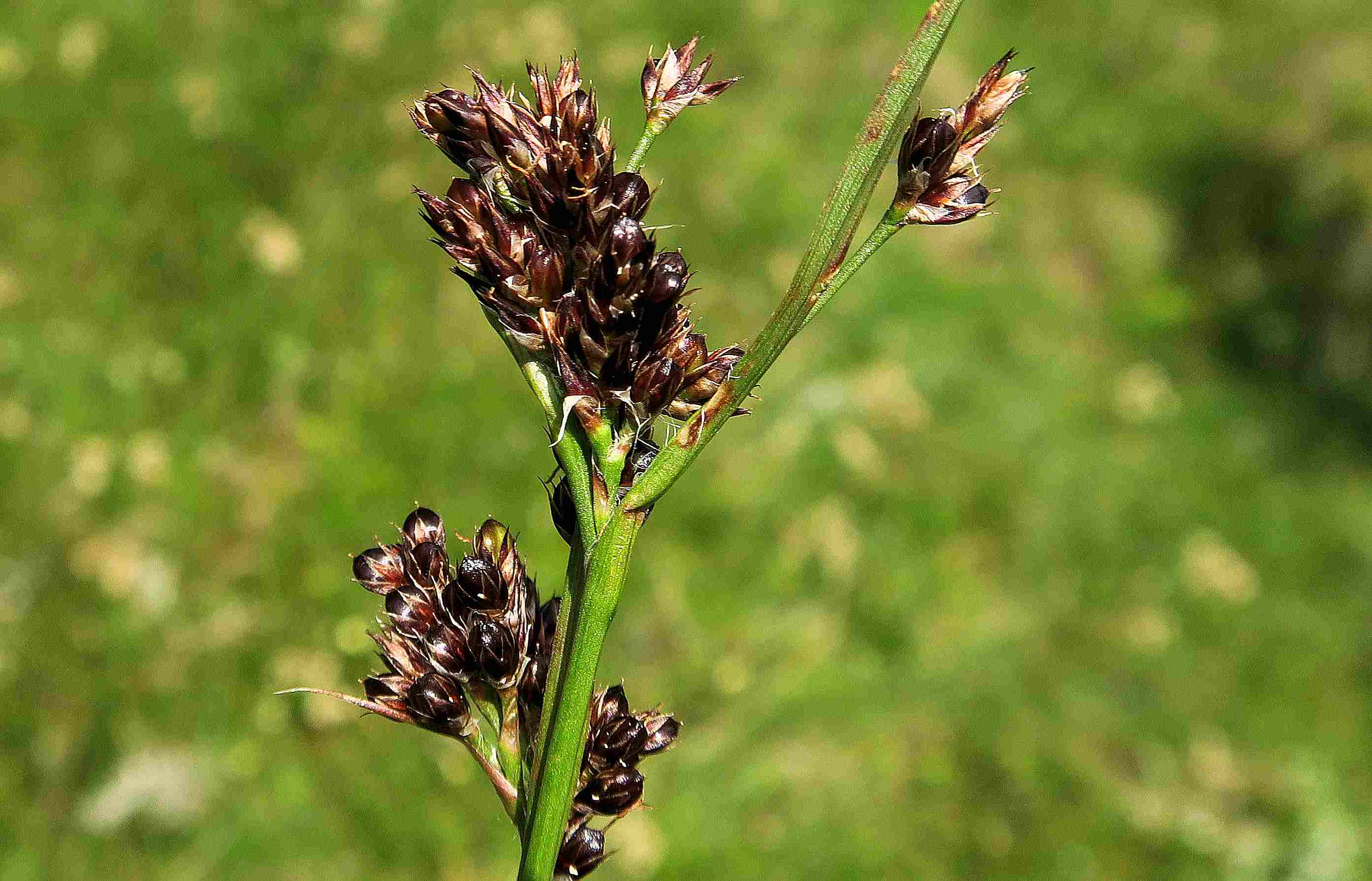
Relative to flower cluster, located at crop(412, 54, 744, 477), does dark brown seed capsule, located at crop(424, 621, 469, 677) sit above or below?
below

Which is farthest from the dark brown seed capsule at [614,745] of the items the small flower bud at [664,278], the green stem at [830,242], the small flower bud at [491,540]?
the small flower bud at [664,278]

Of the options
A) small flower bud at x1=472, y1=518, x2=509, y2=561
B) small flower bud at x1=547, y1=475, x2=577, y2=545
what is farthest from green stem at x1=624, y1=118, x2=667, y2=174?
small flower bud at x1=472, y1=518, x2=509, y2=561

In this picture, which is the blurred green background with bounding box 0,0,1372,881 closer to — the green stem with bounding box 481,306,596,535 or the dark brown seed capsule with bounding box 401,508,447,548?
the dark brown seed capsule with bounding box 401,508,447,548

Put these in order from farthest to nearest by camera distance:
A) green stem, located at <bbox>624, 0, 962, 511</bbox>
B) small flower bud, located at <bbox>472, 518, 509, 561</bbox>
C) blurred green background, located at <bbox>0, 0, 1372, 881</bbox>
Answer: blurred green background, located at <bbox>0, 0, 1372, 881</bbox> < small flower bud, located at <bbox>472, 518, 509, 561</bbox> < green stem, located at <bbox>624, 0, 962, 511</bbox>

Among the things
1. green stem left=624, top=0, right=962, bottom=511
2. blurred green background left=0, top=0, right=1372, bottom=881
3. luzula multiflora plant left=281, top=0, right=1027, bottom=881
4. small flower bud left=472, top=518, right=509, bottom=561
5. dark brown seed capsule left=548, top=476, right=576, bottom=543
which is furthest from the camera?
blurred green background left=0, top=0, right=1372, bottom=881

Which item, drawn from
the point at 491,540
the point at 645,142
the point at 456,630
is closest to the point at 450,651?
the point at 456,630

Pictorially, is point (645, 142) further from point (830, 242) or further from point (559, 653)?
point (559, 653)

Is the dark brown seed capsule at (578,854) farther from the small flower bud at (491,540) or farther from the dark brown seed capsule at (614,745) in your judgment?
the small flower bud at (491,540)

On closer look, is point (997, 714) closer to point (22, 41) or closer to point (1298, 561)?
point (1298, 561)
